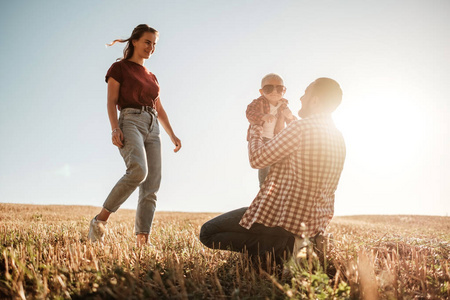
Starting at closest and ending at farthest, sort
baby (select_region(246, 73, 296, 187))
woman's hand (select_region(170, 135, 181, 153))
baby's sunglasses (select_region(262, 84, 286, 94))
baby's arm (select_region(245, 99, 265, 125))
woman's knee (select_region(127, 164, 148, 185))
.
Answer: baby's arm (select_region(245, 99, 265, 125))
woman's knee (select_region(127, 164, 148, 185))
baby (select_region(246, 73, 296, 187))
baby's sunglasses (select_region(262, 84, 286, 94))
woman's hand (select_region(170, 135, 181, 153))

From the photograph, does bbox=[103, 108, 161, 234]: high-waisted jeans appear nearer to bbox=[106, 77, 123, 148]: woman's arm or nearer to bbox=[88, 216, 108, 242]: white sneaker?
bbox=[106, 77, 123, 148]: woman's arm

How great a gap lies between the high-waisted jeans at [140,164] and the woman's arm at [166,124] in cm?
39

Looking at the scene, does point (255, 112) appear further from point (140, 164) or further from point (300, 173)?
point (140, 164)

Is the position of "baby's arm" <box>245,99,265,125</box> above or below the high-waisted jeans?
above

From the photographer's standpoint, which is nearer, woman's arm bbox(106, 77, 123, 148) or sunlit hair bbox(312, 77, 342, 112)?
sunlit hair bbox(312, 77, 342, 112)

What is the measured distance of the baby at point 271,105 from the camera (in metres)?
3.96

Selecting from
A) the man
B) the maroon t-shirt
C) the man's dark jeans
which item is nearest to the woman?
the maroon t-shirt

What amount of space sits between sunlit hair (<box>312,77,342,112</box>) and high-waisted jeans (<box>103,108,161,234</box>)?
87.6 inches

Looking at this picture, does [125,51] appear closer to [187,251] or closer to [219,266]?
[187,251]

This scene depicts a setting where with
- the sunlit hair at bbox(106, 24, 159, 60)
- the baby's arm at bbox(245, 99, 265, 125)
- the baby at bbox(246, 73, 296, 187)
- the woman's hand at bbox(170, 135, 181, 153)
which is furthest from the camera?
the woman's hand at bbox(170, 135, 181, 153)

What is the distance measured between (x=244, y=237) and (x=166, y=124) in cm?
250

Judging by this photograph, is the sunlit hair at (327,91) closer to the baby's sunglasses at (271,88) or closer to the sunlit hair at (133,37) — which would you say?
the baby's sunglasses at (271,88)

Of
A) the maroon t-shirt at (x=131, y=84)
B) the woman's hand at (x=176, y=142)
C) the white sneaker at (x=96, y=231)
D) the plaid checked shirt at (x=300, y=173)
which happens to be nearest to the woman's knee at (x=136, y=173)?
the white sneaker at (x=96, y=231)

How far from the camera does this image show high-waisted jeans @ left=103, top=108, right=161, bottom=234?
3.79m
